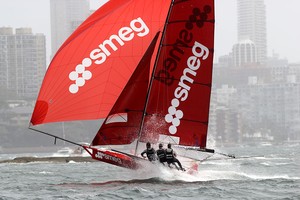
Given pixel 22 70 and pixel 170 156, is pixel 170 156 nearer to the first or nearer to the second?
pixel 170 156

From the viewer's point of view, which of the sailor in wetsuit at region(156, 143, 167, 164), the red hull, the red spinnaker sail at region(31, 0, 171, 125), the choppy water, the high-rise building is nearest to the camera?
the choppy water

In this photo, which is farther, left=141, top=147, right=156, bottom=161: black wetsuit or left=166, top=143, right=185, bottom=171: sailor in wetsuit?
left=166, top=143, right=185, bottom=171: sailor in wetsuit

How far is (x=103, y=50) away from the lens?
2734 cm

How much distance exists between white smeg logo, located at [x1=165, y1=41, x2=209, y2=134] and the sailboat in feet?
0.09

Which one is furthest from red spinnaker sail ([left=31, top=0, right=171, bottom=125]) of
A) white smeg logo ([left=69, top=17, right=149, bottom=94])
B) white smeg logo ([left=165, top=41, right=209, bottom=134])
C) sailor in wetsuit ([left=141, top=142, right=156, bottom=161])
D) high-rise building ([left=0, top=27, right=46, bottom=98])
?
high-rise building ([left=0, top=27, right=46, bottom=98])

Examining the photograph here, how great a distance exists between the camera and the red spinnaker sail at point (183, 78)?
92.1ft

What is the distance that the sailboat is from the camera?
27.0m

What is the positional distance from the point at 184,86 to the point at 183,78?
0.24 m

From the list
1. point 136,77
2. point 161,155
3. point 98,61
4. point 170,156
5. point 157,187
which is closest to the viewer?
point 157,187

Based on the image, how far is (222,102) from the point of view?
7741 inches

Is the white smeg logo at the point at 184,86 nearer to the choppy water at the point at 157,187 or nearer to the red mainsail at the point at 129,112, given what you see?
the red mainsail at the point at 129,112

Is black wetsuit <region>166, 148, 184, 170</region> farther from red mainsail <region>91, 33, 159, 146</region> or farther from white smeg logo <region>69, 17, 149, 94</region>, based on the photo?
white smeg logo <region>69, 17, 149, 94</region>

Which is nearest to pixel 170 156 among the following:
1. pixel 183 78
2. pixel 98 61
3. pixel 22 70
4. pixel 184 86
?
pixel 184 86

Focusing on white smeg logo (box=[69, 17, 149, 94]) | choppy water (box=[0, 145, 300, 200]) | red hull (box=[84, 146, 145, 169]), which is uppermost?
white smeg logo (box=[69, 17, 149, 94])
